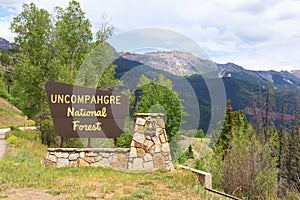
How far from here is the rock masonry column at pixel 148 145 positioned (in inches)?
375

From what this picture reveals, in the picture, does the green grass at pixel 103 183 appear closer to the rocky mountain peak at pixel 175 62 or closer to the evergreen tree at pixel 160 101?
the rocky mountain peak at pixel 175 62

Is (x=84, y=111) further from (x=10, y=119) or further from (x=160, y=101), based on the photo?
(x=10, y=119)

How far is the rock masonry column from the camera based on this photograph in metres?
9.53

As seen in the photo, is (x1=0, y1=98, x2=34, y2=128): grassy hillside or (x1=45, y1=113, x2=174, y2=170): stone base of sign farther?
(x1=0, y1=98, x2=34, y2=128): grassy hillside

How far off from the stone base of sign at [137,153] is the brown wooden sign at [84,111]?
567mm

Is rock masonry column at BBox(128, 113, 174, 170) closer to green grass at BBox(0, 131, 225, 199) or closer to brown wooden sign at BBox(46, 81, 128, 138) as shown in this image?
green grass at BBox(0, 131, 225, 199)

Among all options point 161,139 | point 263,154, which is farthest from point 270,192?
point 161,139

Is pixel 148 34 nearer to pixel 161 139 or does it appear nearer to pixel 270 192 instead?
pixel 161 139

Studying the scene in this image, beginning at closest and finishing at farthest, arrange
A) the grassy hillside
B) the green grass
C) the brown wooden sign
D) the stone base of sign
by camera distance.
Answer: the green grass < the stone base of sign < the brown wooden sign < the grassy hillside

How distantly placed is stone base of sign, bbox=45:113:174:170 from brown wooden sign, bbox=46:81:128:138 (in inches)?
22.3

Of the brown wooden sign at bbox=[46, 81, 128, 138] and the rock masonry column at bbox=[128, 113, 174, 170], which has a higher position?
the brown wooden sign at bbox=[46, 81, 128, 138]

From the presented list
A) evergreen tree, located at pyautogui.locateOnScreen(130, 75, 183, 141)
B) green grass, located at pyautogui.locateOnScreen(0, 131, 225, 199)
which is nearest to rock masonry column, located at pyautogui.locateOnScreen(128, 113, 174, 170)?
green grass, located at pyautogui.locateOnScreen(0, 131, 225, 199)

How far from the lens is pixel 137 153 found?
9555 millimetres

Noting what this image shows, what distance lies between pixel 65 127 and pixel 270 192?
5.86 metres
